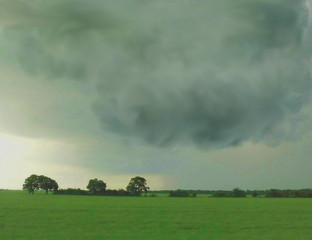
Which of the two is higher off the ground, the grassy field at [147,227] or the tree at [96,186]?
the tree at [96,186]

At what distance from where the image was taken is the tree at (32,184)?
113500 mm

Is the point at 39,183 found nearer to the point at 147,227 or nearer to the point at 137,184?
the point at 137,184

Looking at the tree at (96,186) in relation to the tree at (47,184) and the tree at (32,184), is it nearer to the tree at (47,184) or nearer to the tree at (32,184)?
the tree at (47,184)

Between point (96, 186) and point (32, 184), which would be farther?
point (32, 184)

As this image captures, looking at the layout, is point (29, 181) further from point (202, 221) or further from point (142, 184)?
point (202, 221)

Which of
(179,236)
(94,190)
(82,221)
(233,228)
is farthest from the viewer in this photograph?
(94,190)

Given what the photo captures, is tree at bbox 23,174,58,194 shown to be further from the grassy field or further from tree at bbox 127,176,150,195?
the grassy field

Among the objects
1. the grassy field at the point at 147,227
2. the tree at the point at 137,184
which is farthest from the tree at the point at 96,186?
the grassy field at the point at 147,227

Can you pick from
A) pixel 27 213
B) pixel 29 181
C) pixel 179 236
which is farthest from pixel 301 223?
pixel 29 181

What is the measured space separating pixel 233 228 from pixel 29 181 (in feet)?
313

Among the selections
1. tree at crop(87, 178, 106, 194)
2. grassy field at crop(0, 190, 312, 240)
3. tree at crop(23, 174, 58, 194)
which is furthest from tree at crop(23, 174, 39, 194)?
grassy field at crop(0, 190, 312, 240)

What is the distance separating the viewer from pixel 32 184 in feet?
374

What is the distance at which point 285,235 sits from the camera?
24.5m

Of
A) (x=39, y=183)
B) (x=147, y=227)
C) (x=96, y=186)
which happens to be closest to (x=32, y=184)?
(x=39, y=183)
